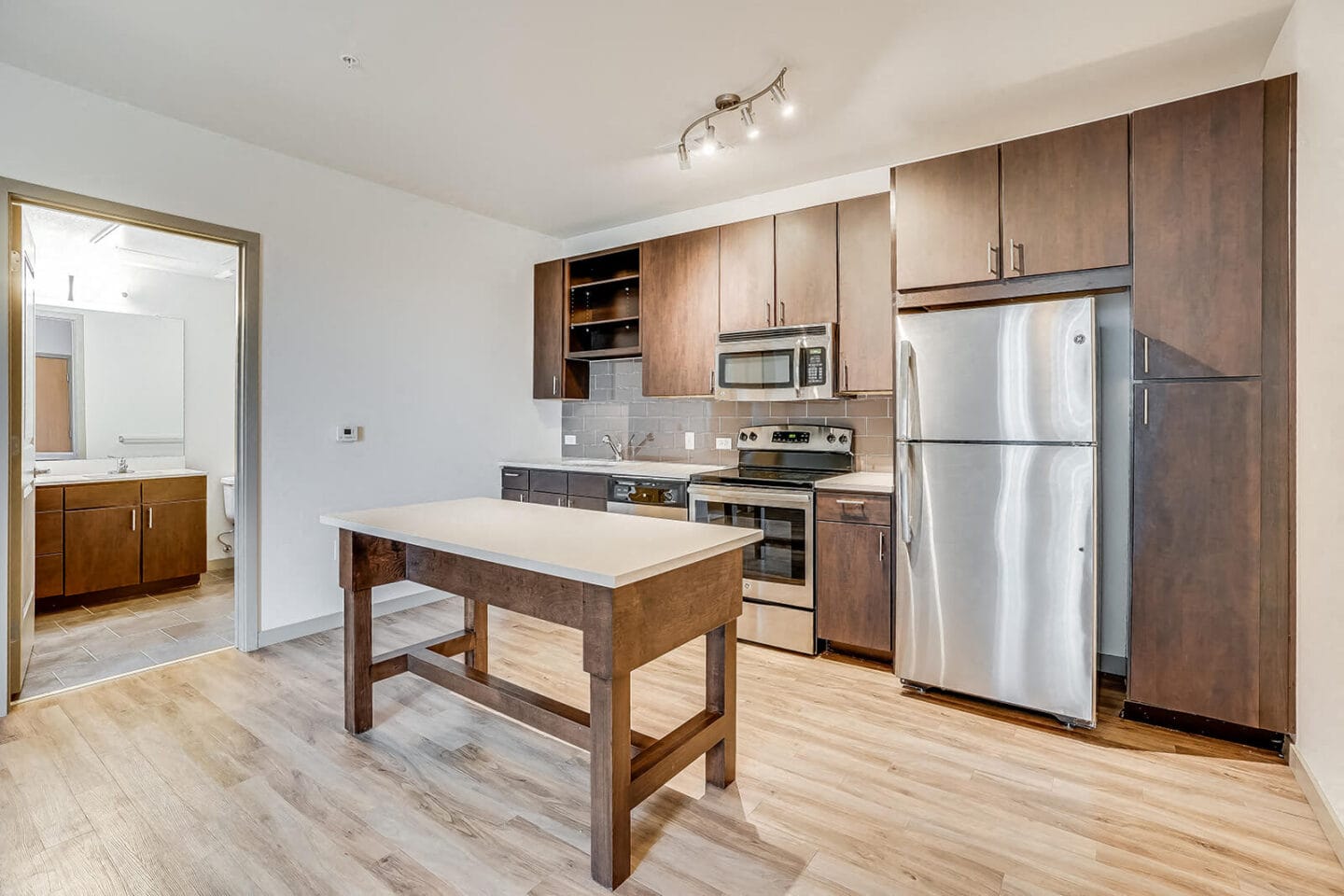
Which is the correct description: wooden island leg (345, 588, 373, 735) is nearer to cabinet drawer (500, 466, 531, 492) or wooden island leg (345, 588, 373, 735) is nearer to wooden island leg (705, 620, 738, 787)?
wooden island leg (705, 620, 738, 787)

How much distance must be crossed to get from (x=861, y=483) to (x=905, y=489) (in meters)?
0.40

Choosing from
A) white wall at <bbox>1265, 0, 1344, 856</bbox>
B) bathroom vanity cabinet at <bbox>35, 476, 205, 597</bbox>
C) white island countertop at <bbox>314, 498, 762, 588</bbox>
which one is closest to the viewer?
white island countertop at <bbox>314, 498, 762, 588</bbox>

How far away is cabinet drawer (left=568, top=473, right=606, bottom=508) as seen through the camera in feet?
13.4

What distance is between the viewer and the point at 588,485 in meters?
4.15

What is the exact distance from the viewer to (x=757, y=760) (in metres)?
2.26

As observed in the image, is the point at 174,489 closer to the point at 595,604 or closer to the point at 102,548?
the point at 102,548

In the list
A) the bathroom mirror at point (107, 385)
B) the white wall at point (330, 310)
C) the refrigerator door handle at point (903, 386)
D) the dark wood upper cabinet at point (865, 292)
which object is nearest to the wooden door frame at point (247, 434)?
the white wall at point (330, 310)

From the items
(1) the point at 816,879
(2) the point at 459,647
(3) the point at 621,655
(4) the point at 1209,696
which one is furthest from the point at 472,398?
(4) the point at 1209,696

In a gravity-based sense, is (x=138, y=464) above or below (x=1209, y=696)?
above

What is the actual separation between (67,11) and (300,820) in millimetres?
2859

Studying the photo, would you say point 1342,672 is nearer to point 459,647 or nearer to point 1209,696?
point 1209,696

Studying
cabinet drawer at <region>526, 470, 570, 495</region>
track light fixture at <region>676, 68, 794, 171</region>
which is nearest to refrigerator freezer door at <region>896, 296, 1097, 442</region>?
track light fixture at <region>676, 68, 794, 171</region>

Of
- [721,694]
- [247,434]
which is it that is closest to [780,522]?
[721,694]

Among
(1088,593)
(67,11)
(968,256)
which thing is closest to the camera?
(67,11)
